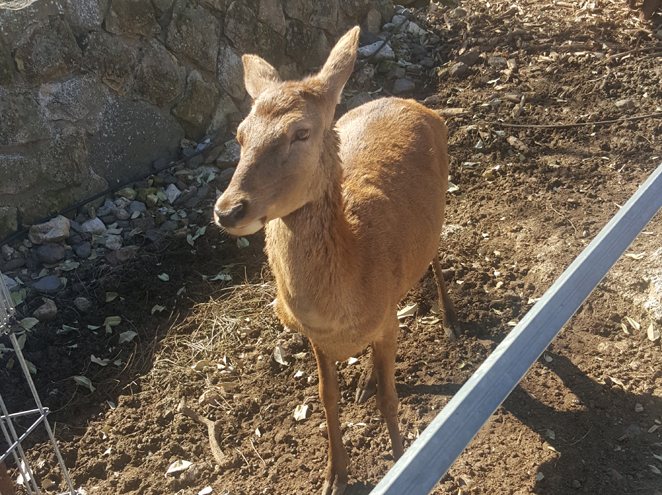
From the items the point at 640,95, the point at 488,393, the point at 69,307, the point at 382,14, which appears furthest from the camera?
the point at 382,14

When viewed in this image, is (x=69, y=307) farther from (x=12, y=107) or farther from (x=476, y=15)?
(x=476, y=15)

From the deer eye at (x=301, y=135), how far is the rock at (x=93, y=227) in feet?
11.1

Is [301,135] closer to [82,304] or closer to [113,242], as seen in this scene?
[82,304]

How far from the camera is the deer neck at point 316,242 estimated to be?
286cm

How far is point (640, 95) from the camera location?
244 inches

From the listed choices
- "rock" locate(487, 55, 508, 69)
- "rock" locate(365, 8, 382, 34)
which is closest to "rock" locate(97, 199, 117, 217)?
"rock" locate(365, 8, 382, 34)

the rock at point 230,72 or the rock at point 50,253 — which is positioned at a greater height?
the rock at point 230,72

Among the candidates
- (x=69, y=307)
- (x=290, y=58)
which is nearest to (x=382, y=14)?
(x=290, y=58)

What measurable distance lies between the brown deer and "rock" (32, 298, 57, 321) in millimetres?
2200

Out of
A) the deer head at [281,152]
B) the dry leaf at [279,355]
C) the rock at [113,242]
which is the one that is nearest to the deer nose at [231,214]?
the deer head at [281,152]

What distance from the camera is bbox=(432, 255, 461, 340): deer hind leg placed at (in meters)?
4.39

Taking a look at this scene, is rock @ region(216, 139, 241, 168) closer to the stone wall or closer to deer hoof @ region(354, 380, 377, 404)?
the stone wall

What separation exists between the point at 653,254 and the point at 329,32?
4549 mm

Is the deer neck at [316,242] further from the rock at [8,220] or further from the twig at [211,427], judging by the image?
the rock at [8,220]
